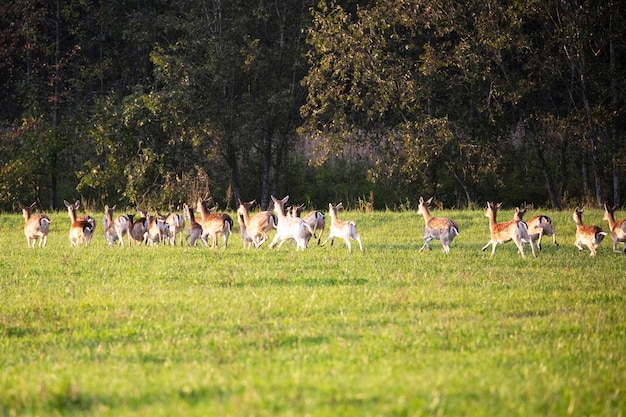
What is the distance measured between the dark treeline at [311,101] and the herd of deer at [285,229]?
8.73 m

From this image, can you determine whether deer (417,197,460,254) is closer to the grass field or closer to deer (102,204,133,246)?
the grass field

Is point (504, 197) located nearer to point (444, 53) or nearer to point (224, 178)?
point (444, 53)

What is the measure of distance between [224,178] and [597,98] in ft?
42.5

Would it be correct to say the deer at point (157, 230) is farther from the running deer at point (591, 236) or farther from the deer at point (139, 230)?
the running deer at point (591, 236)

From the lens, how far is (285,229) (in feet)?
65.6

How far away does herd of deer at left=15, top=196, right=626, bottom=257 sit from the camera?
18.9 metres

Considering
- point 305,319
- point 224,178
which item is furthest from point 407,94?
point 305,319

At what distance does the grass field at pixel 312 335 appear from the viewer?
7402mm

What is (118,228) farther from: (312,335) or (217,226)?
(312,335)

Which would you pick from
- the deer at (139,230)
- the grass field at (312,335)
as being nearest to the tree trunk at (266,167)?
the deer at (139,230)

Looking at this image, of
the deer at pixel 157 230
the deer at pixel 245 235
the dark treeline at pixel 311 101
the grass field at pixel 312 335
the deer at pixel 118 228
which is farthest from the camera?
the dark treeline at pixel 311 101

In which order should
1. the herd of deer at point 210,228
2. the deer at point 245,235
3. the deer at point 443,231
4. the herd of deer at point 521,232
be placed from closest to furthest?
the herd of deer at point 521,232 < the deer at point 443,231 < the herd of deer at point 210,228 < the deer at point 245,235

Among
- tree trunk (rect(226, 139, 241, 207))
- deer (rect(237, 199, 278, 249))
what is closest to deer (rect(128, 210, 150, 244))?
deer (rect(237, 199, 278, 249))

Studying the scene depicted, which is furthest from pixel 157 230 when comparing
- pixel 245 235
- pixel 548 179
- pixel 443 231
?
pixel 548 179
